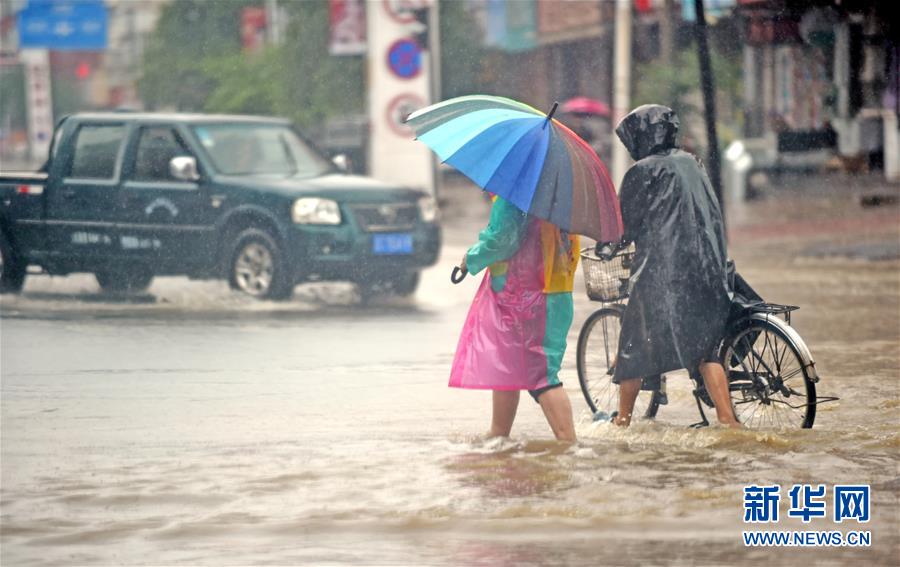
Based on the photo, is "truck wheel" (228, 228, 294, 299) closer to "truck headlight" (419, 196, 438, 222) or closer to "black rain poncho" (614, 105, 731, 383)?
"truck headlight" (419, 196, 438, 222)

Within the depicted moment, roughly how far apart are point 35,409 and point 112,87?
9693cm

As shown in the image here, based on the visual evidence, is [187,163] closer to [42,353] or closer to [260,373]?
[42,353]

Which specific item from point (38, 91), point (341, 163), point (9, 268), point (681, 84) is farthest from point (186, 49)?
point (341, 163)

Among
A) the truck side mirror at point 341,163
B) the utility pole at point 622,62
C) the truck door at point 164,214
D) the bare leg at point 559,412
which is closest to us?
the bare leg at point 559,412

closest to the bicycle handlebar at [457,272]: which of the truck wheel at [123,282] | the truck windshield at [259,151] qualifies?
the truck windshield at [259,151]

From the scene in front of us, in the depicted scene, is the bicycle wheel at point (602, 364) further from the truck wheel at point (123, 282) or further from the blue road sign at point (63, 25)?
the blue road sign at point (63, 25)

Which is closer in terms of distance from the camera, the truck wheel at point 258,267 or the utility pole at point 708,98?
the truck wheel at point 258,267

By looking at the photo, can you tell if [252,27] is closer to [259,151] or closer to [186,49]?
[186,49]

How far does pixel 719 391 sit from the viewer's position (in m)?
8.10

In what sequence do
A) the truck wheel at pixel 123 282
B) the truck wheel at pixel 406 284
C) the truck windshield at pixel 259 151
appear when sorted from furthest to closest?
the truck wheel at pixel 123 282 → the truck wheel at pixel 406 284 → the truck windshield at pixel 259 151

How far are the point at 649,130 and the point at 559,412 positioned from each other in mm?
1370

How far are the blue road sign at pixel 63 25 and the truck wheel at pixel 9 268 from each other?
139 ft

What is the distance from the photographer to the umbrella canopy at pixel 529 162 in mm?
7461

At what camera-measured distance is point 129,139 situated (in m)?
15.6
